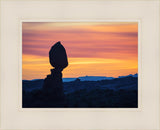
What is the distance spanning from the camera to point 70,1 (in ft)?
24.7

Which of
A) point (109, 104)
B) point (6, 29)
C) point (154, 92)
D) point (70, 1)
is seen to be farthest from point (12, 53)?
point (154, 92)

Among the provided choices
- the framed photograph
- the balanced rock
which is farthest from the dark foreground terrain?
the balanced rock

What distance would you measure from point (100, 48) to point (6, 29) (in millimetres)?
1379

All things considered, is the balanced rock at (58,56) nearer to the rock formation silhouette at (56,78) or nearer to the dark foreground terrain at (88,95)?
the rock formation silhouette at (56,78)

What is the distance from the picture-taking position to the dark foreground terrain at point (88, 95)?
24.8 feet

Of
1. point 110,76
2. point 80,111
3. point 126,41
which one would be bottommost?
point 80,111

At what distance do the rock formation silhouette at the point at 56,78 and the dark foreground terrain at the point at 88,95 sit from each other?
60mm

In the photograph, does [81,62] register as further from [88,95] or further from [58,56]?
[88,95]

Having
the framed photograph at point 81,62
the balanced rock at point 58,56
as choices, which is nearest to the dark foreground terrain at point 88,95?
the framed photograph at point 81,62

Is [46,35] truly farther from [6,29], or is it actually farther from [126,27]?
[126,27]

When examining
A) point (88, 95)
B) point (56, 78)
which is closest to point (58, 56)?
point (56, 78)

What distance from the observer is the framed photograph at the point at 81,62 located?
753cm

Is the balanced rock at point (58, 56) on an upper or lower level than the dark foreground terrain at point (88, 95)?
upper

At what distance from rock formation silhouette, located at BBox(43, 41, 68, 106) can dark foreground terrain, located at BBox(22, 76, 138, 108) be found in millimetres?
60
